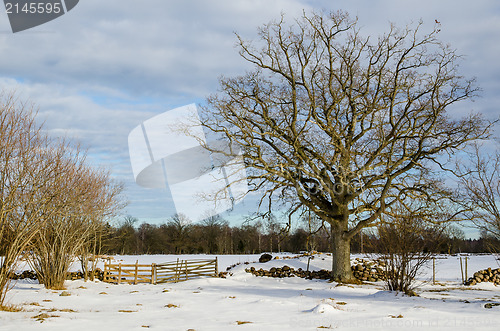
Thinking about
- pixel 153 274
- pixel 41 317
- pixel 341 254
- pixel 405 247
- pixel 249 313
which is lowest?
pixel 153 274

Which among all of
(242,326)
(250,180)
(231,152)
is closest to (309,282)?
(250,180)

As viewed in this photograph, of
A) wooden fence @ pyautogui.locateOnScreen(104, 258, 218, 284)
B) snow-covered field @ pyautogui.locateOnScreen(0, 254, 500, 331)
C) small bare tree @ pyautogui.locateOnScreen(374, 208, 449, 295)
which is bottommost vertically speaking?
wooden fence @ pyautogui.locateOnScreen(104, 258, 218, 284)

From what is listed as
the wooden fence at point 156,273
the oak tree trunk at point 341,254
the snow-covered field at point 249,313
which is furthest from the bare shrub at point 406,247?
the wooden fence at point 156,273

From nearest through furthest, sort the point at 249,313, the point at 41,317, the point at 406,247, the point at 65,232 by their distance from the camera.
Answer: the point at 41,317 < the point at 249,313 < the point at 406,247 < the point at 65,232

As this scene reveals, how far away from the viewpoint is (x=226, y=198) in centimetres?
1689

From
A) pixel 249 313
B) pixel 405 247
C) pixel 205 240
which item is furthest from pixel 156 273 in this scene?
pixel 205 240

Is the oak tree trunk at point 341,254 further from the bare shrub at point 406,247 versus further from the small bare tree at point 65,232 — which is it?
the small bare tree at point 65,232

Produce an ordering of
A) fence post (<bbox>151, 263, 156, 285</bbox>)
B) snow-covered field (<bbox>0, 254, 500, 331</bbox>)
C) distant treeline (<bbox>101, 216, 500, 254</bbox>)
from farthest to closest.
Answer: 1. distant treeline (<bbox>101, 216, 500, 254</bbox>)
2. fence post (<bbox>151, 263, 156, 285</bbox>)
3. snow-covered field (<bbox>0, 254, 500, 331</bbox>)

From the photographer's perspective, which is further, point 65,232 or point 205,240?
point 205,240

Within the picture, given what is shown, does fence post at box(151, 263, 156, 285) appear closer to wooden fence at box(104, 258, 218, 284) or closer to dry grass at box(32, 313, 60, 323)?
wooden fence at box(104, 258, 218, 284)

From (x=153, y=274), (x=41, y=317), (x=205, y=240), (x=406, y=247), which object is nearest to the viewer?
(x=41, y=317)

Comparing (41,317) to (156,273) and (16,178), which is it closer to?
(16,178)

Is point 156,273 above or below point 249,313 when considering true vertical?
below

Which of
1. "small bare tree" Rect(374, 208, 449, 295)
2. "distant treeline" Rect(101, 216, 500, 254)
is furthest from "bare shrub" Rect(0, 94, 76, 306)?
"distant treeline" Rect(101, 216, 500, 254)
